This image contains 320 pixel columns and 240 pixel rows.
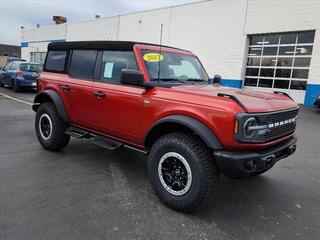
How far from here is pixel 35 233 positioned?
273 centimetres

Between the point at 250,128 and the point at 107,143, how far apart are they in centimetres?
214

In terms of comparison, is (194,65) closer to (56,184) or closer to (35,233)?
(56,184)

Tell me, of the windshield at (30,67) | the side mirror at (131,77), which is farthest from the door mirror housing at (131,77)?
the windshield at (30,67)

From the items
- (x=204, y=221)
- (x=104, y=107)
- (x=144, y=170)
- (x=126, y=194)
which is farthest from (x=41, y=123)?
(x=204, y=221)

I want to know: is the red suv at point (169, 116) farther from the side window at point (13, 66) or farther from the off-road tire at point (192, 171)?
the side window at point (13, 66)

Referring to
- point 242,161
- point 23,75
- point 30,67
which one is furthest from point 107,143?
point 30,67

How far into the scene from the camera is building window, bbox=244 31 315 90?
602 inches

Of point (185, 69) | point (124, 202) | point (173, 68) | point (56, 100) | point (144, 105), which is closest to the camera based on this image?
point (124, 202)

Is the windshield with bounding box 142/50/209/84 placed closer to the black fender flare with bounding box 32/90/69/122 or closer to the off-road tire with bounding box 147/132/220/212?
the off-road tire with bounding box 147/132/220/212

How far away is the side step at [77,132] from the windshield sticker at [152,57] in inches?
62.6

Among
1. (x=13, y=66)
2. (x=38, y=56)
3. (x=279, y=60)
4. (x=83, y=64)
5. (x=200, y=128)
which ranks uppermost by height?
(x=279, y=60)

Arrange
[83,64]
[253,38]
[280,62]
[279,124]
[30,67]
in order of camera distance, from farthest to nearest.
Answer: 1. [253,38]
2. [280,62]
3. [30,67]
4. [83,64]
5. [279,124]

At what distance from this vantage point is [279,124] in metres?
3.30

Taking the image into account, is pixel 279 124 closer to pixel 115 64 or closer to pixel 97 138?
pixel 115 64
